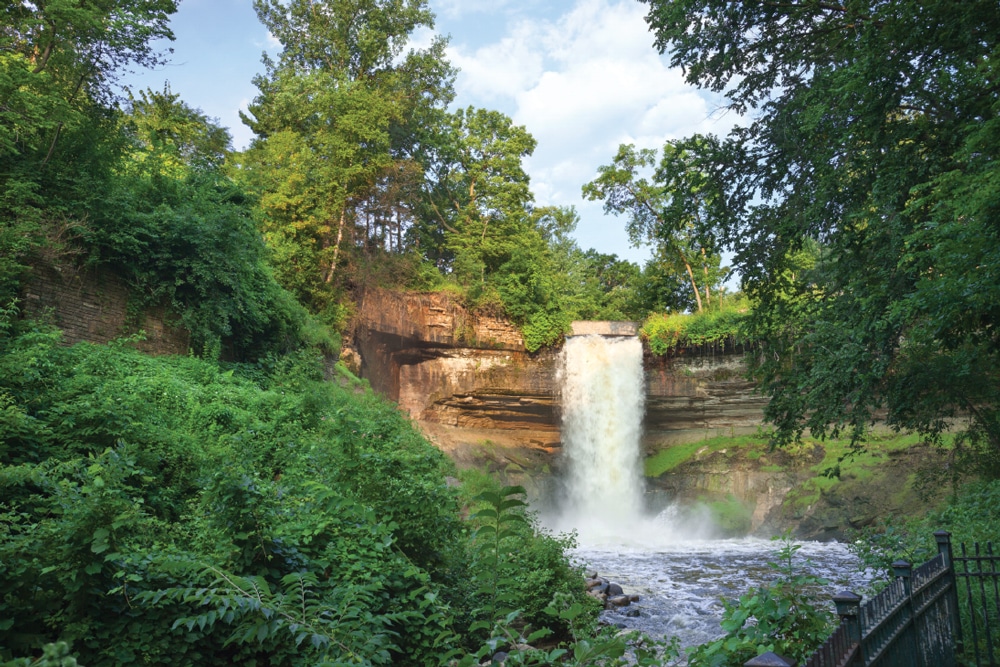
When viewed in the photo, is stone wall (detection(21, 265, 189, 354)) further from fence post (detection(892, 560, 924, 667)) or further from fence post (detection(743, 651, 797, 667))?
fence post (detection(892, 560, 924, 667))

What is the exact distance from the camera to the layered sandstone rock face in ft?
81.2

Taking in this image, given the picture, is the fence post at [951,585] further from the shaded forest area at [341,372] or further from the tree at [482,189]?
the tree at [482,189]

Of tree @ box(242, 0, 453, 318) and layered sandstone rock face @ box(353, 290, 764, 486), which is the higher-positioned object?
tree @ box(242, 0, 453, 318)

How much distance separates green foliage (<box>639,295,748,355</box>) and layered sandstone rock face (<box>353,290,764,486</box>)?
597 millimetres

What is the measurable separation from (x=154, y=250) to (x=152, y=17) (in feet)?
15.1

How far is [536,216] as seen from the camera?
103ft

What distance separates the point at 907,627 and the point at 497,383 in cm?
2243

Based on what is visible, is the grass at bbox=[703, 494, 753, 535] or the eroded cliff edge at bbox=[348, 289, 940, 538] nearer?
the grass at bbox=[703, 494, 753, 535]

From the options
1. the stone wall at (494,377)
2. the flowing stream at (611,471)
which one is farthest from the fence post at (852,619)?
the stone wall at (494,377)

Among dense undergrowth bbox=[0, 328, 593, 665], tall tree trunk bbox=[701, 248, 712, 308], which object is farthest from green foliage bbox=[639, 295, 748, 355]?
dense undergrowth bbox=[0, 328, 593, 665]

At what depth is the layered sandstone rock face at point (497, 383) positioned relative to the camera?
24.8m

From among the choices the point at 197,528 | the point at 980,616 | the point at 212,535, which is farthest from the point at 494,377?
the point at 212,535

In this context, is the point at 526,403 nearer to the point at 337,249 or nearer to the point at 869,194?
the point at 337,249

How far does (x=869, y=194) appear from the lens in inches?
366
